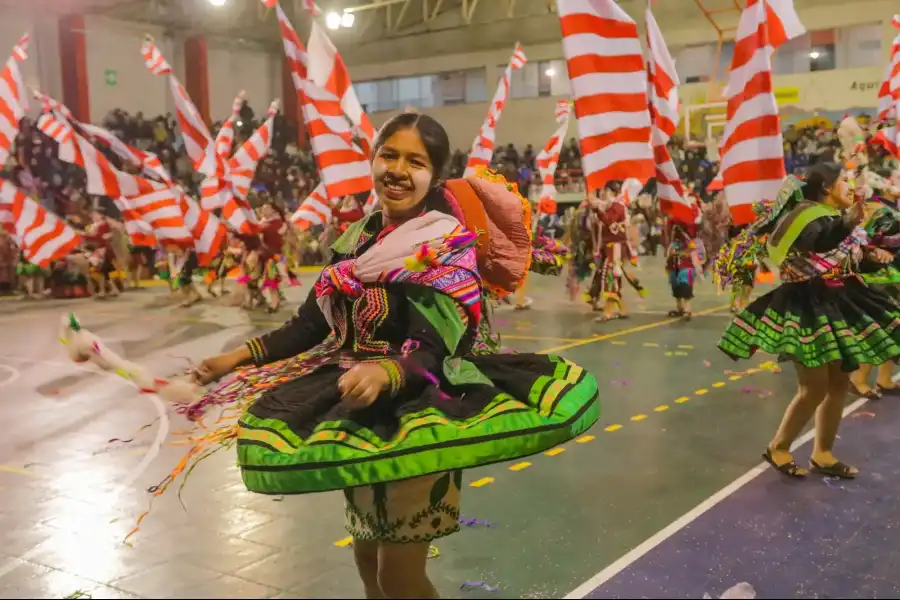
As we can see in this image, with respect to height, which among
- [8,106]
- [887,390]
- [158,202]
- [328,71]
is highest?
[8,106]

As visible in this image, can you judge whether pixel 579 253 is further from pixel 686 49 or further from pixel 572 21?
pixel 686 49

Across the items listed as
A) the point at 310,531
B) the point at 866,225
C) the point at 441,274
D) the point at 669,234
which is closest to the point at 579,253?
the point at 669,234

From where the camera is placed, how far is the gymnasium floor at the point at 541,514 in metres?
3.46

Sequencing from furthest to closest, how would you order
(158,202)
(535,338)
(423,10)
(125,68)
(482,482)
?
(423,10), (125,68), (535,338), (158,202), (482,482)

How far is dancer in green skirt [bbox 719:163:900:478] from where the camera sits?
4.67 m

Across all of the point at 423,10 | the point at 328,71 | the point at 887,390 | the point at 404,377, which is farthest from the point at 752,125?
the point at 423,10

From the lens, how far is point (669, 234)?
1202 cm

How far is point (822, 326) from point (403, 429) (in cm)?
328

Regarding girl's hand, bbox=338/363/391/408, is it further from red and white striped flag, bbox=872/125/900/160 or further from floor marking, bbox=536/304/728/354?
red and white striped flag, bbox=872/125/900/160

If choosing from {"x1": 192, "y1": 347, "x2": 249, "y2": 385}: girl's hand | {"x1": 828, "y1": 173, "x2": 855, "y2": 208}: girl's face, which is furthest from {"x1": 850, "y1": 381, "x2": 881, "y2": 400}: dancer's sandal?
{"x1": 192, "y1": 347, "x2": 249, "y2": 385}: girl's hand

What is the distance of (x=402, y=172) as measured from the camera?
240 centimetres

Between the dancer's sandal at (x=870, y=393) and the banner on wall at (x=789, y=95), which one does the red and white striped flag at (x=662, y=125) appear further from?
the banner on wall at (x=789, y=95)

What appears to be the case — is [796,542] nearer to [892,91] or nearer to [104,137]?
[892,91]

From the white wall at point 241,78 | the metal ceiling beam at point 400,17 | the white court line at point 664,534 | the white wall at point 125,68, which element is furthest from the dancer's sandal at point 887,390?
the white wall at point 241,78
